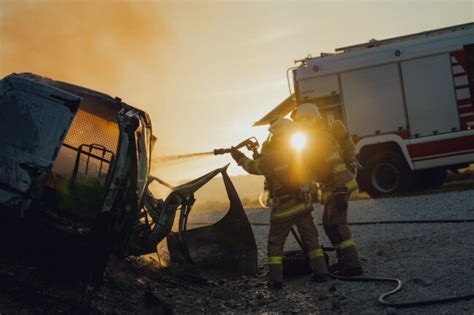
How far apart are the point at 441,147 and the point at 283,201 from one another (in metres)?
7.16

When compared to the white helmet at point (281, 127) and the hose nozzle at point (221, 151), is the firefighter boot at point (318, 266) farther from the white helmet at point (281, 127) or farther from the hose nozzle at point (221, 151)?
the hose nozzle at point (221, 151)

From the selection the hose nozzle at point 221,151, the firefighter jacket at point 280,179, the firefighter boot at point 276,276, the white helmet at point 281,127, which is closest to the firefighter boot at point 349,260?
the firefighter jacket at point 280,179

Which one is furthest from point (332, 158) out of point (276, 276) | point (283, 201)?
point (276, 276)

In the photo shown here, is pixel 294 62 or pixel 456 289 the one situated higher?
pixel 294 62

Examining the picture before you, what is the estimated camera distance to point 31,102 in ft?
15.7

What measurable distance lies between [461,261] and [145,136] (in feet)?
11.7

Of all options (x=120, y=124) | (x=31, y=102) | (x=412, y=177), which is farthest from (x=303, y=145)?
(x=412, y=177)

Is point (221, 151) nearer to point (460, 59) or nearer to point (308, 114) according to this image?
point (308, 114)

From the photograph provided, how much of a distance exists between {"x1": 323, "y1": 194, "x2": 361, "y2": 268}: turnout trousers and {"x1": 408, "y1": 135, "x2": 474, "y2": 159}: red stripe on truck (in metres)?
6.43

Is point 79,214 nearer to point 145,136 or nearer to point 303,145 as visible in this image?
point 145,136

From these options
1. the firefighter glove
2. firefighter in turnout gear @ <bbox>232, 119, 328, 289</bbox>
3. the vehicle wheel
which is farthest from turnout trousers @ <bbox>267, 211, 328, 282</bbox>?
the vehicle wheel

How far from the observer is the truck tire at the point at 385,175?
1248cm

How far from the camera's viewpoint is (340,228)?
640cm

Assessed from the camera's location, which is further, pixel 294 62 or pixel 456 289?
pixel 294 62
